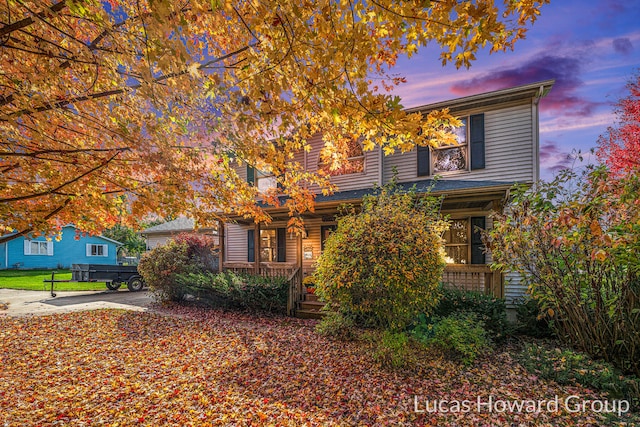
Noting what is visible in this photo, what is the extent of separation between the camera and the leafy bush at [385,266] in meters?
5.00

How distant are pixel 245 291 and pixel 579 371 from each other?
7.48m

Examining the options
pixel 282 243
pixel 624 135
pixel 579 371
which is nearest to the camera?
pixel 579 371

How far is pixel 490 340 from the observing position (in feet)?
18.9

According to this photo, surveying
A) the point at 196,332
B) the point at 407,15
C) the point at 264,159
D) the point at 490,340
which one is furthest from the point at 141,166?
the point at 490,340

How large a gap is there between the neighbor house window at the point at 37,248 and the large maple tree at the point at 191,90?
30340 millimetres

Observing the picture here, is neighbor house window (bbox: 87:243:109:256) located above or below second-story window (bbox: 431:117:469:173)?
below

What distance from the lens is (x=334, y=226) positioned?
11.0 m

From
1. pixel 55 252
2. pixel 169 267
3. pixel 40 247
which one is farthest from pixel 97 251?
pixel 169 267

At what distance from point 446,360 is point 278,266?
5782 millimetres

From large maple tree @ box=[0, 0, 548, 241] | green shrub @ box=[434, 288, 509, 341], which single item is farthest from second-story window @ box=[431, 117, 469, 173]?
large maple tree @ box=[0, 0, 548, 241]

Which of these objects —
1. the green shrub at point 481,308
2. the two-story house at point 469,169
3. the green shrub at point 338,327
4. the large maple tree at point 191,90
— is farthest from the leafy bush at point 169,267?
the green shrub at point 481,308

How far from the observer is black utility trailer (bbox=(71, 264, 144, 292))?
1326 cm

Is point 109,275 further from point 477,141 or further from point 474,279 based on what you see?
point 477,141

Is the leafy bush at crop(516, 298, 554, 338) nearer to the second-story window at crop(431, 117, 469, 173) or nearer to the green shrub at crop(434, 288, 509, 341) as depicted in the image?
the green shrub at crop(434, 288, 509, 341)
